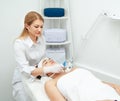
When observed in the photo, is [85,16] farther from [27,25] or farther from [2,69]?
[2,69]

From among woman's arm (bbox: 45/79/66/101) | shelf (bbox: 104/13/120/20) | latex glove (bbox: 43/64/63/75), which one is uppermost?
shelf (bbox: 104/13/120/20)

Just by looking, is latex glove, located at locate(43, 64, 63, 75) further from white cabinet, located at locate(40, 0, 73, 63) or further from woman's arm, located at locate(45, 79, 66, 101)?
white cabinet, located at locate(40, 0, 73, 63)

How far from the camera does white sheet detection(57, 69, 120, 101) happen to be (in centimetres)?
133

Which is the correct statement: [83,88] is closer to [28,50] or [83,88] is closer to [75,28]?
[28,50]

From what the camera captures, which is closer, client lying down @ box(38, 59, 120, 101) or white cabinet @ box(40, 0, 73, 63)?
client lying down @ box(38, 59, 120, 101)

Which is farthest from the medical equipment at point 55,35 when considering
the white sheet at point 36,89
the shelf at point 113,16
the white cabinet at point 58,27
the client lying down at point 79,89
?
the client lying down at point 79,89

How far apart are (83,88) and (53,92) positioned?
0.68ft

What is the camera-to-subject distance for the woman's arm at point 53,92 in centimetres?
139

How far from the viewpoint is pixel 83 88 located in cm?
141

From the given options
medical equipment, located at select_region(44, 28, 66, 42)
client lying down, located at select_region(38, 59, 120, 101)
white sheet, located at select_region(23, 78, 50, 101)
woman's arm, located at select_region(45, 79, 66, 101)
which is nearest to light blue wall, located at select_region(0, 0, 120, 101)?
medical equipment, located at select_region(44, 28, 66, 42)

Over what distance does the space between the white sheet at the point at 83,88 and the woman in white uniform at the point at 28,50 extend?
27 centimetres

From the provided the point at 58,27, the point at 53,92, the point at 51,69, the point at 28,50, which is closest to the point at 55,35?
the point at 58,27

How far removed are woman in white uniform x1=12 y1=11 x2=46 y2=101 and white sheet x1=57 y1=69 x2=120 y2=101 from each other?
0.27 meters

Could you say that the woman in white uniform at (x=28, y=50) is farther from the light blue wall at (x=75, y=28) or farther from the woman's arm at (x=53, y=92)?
the light blue wall at (x=75, y=28)
